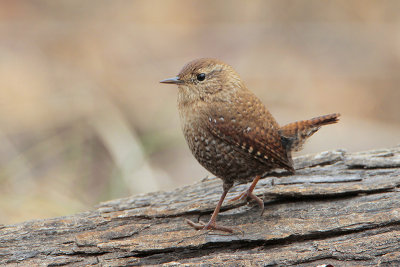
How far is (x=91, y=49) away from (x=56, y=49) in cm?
58

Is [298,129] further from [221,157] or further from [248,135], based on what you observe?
[221,157]

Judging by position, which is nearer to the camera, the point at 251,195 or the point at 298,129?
the point at 298,129

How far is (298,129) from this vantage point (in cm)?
411

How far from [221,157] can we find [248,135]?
261 mm

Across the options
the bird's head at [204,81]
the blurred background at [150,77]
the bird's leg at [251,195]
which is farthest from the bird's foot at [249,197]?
the blurred background at [150,77]

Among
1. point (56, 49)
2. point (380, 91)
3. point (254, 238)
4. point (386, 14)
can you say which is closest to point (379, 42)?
point (386, 14)

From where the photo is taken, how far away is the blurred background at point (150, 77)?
6.31 m

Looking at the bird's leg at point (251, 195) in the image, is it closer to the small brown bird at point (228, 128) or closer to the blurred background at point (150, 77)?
the small brown bird at point (228, 128)

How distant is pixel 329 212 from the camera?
3.97m

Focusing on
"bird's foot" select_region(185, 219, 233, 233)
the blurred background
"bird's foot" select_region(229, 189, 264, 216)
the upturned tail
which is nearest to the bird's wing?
the upturned tail

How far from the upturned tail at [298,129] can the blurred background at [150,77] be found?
2141 mm

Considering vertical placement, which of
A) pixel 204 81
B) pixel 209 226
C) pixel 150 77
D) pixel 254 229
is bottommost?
pixel 254 229

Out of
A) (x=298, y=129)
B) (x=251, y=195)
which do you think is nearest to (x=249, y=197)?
(x=251, y=195)

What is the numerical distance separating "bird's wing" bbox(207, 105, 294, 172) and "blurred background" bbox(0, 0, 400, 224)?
2.11m
